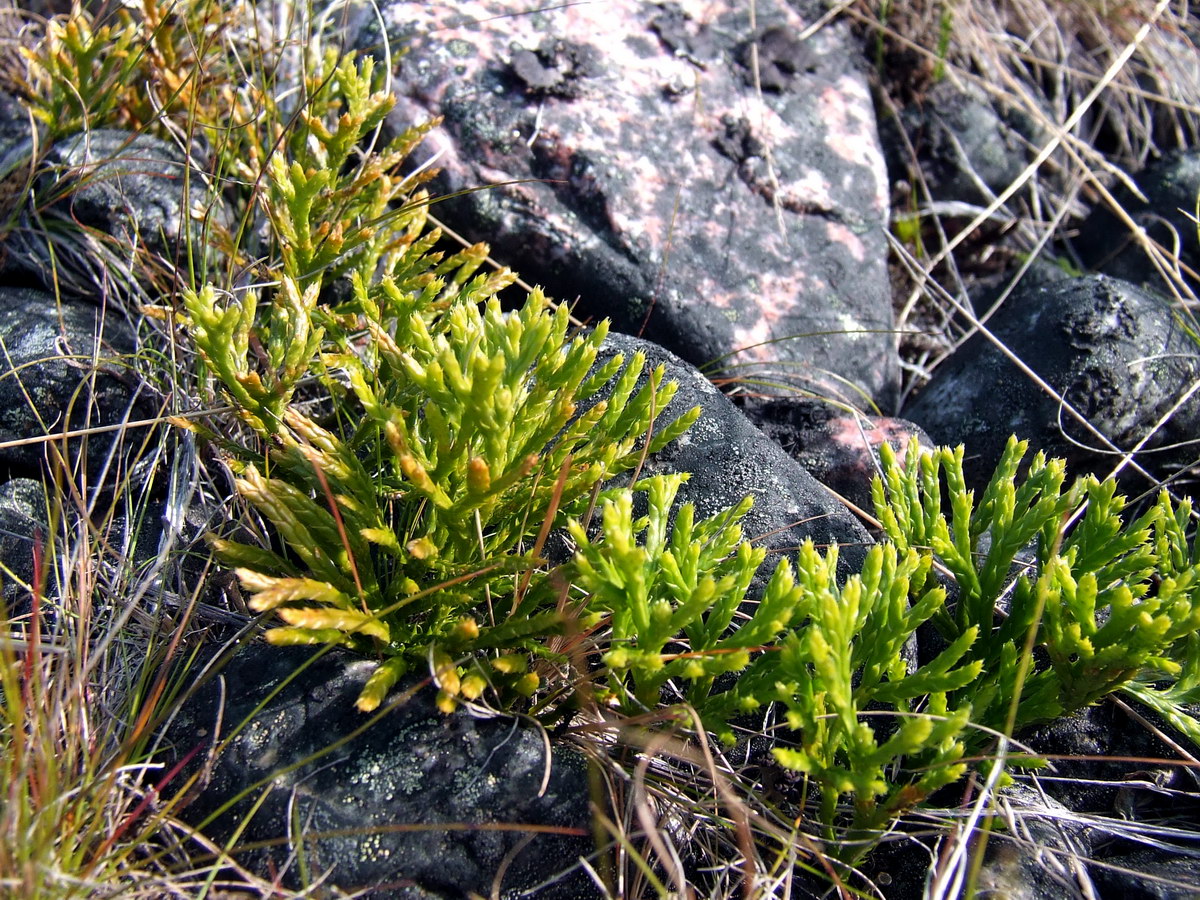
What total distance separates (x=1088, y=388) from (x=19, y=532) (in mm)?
3822

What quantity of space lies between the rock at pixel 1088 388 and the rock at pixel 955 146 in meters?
1.28

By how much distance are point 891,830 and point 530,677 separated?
102 cm

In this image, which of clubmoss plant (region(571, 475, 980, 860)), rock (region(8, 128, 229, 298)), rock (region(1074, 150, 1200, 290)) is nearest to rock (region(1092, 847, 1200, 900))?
clubmoss plant (region(571, 475, 980, 860))

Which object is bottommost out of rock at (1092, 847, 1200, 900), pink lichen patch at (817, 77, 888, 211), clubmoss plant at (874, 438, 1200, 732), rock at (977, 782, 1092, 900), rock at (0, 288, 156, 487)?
rock at (0, 288, 156, 487)

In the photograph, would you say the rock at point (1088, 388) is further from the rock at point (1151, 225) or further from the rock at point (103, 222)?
the rock at point (103, 222)

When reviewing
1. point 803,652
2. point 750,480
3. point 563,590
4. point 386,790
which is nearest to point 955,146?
point 750,480

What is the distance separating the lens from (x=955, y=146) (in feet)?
15.4

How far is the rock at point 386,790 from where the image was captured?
2037mm

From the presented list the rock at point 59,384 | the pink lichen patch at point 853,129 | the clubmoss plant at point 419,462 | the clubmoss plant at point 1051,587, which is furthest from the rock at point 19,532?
the pink lichen patch at point 853,129

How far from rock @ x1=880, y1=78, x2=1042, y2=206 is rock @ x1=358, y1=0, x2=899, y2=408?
44 centimetres

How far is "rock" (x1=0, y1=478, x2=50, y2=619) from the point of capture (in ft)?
8.61

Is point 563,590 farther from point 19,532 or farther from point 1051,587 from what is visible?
point 19,532

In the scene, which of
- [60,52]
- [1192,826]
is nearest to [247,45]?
[60,52]

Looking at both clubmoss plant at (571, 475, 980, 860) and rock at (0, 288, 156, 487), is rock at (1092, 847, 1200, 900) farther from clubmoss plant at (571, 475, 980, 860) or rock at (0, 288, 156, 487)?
rock at (0, 288, 156, 487)
